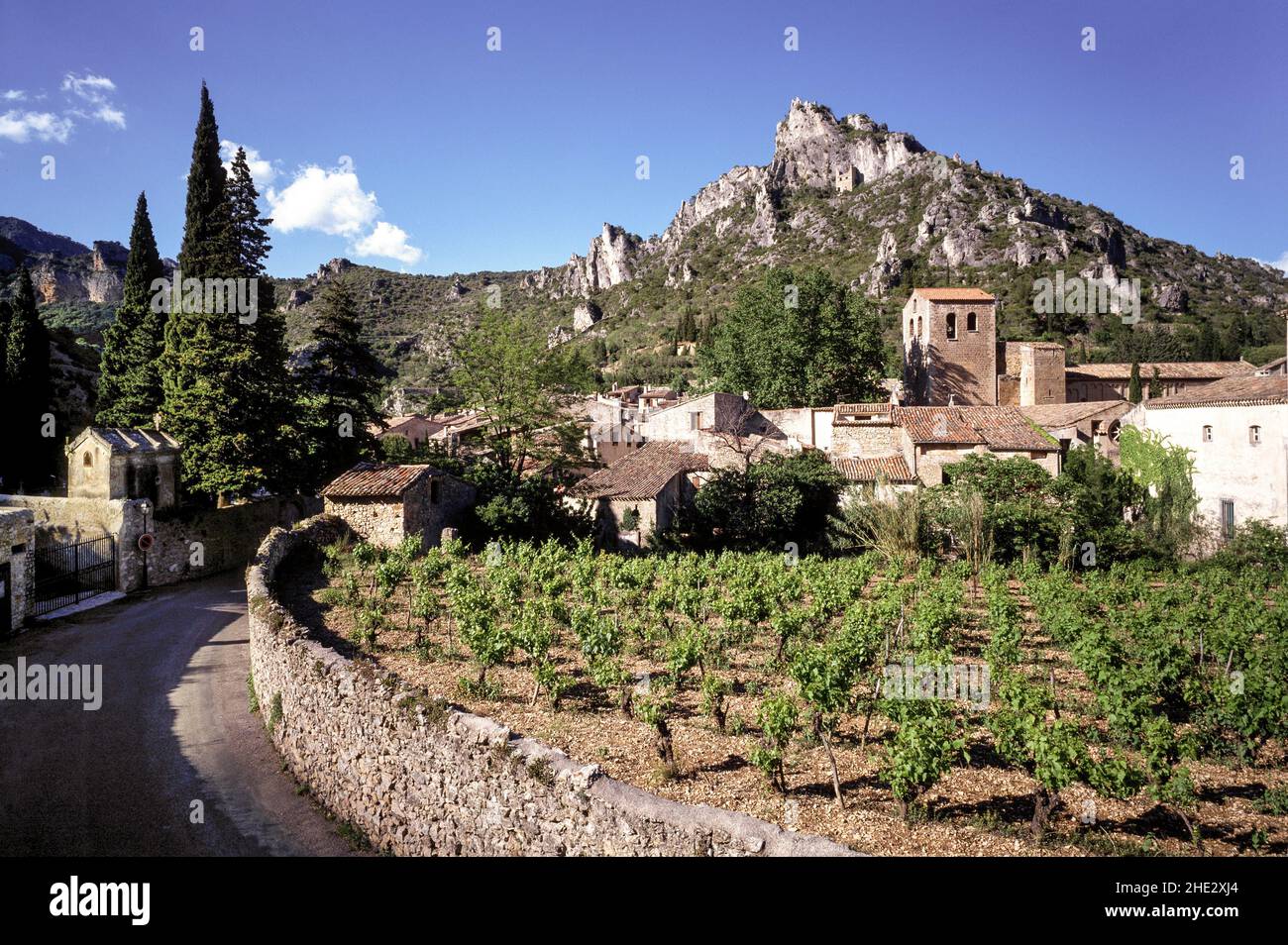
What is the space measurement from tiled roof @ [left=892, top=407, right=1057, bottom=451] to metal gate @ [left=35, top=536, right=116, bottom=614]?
29916 mm

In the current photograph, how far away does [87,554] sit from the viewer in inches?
821

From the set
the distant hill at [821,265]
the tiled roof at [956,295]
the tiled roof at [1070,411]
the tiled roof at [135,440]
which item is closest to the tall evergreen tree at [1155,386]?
the tiled roof at [1070,411]

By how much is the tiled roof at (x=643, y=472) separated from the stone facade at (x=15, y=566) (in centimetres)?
1706

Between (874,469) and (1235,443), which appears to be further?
(874,469)

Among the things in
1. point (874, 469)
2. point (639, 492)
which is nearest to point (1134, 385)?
point (874, 469)

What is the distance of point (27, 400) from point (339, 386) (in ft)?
53.8

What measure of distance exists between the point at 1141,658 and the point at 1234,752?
296cm

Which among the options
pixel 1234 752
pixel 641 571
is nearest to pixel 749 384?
pixel 641 571

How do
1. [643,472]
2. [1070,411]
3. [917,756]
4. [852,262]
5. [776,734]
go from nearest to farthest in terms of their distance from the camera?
[917,756] → [776,734] → [643,472] → [1070,411] → [852,262]

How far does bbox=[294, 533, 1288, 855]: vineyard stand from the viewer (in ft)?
24.6

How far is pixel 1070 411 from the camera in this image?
137 ft

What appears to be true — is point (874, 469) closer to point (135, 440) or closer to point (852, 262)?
point (135, 440)
